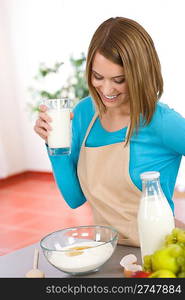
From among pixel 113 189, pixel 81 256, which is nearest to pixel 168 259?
pixel 81 256

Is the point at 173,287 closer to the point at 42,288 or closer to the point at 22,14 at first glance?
the point at 42,288

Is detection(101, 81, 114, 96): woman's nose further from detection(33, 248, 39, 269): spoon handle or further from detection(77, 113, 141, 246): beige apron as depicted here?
detection(33, 248, 39, 269): spoon handle

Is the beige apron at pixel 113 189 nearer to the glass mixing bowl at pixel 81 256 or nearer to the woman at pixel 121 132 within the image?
the woman at pixel 121 132

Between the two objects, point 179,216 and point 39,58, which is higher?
point 39,58

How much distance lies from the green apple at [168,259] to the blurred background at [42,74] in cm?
337

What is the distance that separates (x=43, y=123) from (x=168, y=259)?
2.32 ft

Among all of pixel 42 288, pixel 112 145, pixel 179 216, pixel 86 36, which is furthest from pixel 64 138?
pixel 86 36

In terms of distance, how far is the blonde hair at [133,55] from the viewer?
1.61 meters

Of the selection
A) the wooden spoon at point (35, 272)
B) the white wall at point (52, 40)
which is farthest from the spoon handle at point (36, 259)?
the white wall at point (52, 40)

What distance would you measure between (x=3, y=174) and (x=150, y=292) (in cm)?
624

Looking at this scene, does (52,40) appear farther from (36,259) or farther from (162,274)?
(162,274)

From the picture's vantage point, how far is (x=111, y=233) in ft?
5.06

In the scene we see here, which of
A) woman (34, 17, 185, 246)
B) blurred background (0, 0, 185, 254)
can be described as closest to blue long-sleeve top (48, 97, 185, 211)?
woman (34, 17, 185, 246)

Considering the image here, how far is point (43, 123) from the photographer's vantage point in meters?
1.69
